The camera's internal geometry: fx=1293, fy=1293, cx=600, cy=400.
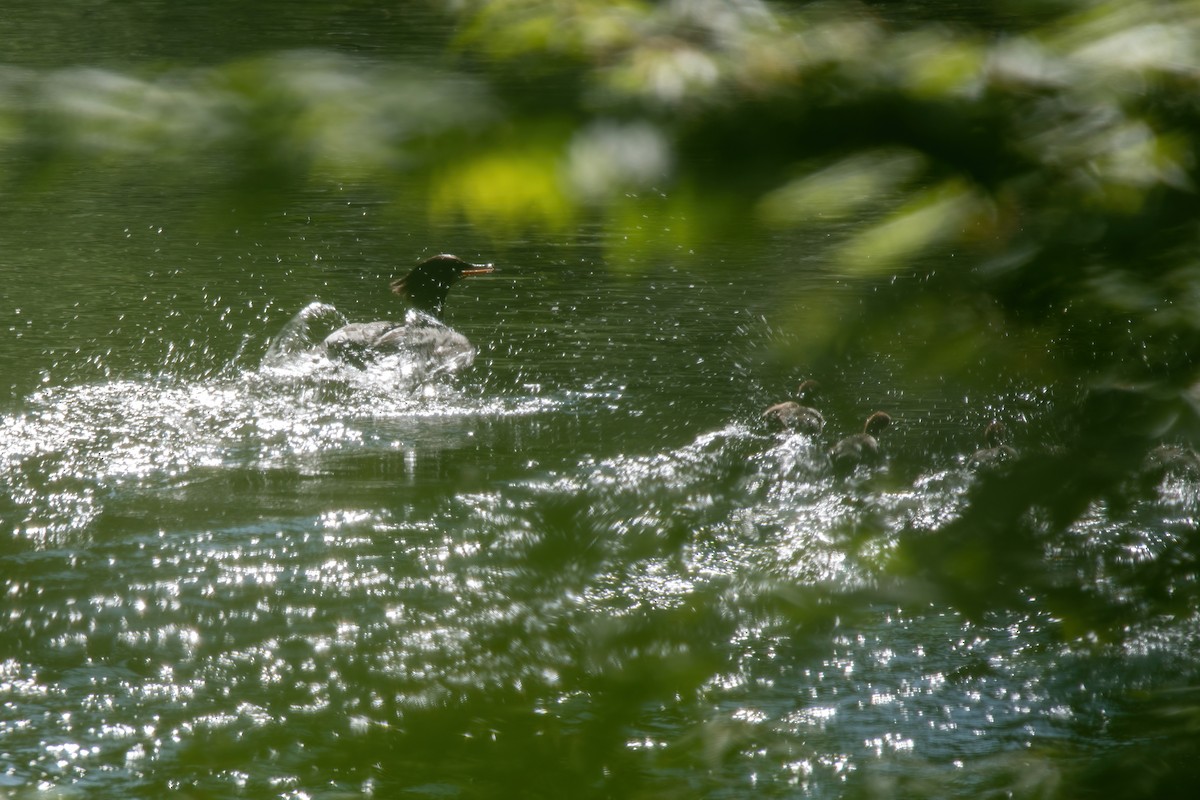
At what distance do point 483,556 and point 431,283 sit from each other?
461 cm

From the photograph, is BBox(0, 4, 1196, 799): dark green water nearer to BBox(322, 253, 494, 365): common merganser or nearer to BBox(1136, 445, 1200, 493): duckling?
BBox(1136, 445, 1200, 493): duckling

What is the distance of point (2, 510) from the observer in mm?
6066

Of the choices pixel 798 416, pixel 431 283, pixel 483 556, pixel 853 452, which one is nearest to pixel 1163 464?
pixel 483 556

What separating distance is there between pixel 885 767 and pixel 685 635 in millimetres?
220

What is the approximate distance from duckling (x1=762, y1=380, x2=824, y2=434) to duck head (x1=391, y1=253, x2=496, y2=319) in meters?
3.29

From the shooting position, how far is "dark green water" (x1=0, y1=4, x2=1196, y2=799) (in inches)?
49.2

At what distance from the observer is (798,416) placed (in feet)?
22.9

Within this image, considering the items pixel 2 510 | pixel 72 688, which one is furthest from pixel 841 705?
pixel 2 510

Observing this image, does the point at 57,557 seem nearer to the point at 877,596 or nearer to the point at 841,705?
the point at 841,705

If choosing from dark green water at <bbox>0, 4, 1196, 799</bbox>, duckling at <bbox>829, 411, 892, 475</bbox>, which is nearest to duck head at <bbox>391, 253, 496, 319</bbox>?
dark green water at <bbox>0, 4, 1196, 799</bbox>

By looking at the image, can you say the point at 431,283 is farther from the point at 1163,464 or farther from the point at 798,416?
the point at 1163,464

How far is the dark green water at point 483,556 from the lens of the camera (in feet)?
4.10

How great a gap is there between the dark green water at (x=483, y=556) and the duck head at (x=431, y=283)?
262 millimetres

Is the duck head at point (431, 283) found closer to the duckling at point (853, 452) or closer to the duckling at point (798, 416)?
the duckling at point (798, 416)
